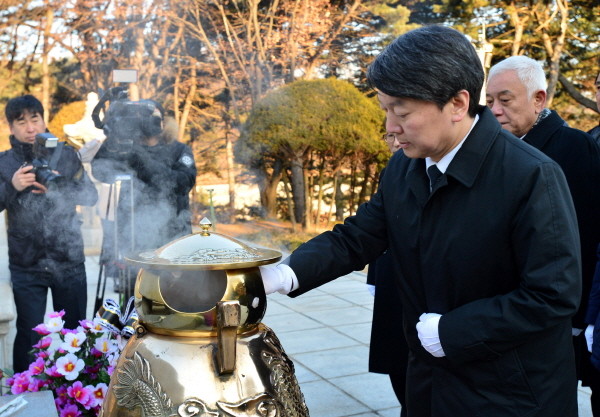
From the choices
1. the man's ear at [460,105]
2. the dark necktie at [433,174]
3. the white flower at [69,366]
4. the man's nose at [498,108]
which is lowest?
the white flower at [69,366]

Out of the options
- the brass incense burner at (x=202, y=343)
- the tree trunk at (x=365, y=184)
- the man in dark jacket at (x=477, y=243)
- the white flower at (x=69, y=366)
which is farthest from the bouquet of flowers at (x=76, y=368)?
the tree trunk at (x=365, y=184)

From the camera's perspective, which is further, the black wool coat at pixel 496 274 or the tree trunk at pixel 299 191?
the tree trunk at pixel 299 191

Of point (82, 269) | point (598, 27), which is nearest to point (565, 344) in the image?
point (82, 269)

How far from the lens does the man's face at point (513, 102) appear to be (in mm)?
2684

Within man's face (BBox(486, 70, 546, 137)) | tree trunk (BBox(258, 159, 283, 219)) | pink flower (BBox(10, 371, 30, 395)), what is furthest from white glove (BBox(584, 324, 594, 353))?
tree trunk (BBox(258, 159, 283, 219))

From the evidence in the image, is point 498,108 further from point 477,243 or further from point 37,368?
point 37,368

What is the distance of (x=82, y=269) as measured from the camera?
11.6ft

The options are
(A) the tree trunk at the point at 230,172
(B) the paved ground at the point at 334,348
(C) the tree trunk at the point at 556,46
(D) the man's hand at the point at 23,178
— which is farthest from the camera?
(A) the tree trunk at the point at 230,172

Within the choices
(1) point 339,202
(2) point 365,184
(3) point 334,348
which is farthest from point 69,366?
(1) point 339,202

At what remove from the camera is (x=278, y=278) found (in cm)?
177

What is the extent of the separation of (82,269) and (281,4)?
32.9 ft

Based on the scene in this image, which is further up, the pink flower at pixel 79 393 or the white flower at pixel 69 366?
the white flower at pixel 69 366

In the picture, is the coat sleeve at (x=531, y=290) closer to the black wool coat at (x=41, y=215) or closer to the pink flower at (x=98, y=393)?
the pink flower at (x=98, y=393)

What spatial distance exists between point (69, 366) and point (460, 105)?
1696mm
